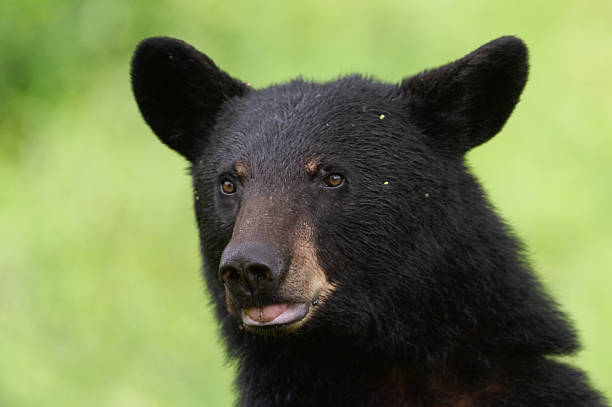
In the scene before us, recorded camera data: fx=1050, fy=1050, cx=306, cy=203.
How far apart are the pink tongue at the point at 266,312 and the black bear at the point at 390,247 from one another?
0.06 metres

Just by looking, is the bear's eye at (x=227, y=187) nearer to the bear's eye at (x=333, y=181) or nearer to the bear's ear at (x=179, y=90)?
the bear's eye at (x=333, y=181)

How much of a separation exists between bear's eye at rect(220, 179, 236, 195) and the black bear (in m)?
0.02

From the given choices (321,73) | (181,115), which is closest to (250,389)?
(181,115)

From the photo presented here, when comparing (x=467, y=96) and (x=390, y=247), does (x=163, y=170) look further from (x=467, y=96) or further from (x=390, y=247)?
(x=390, y=247)

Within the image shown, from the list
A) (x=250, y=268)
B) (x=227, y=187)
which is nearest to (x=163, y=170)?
(x=227, y=187)

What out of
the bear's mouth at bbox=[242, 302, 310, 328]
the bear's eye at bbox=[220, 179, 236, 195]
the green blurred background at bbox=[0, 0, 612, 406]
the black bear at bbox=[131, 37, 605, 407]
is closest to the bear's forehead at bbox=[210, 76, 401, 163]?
the black bear at bbox=[131, 37, 605, 407]

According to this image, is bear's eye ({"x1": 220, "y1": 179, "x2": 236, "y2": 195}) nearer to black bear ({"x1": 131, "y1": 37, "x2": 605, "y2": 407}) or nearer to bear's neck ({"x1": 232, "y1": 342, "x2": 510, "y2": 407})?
black bear ({"x1": 131, "y1": 37, "x2": 605, "y2": 407})

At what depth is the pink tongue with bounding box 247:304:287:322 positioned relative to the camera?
4227mm

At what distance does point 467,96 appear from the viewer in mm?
4820

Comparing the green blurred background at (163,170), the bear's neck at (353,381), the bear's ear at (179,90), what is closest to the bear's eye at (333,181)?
the bear's neck at (353,381)

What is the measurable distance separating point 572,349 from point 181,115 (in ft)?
7.29

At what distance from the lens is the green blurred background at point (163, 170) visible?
8.50 m

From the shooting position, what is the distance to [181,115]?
533 cm

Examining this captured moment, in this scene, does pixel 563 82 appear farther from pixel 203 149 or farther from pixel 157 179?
pixel 203 149
